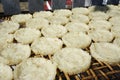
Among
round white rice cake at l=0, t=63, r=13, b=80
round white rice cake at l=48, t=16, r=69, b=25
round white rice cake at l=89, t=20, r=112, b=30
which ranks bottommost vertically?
round white rice cake at l=0, t=63, r=13, b=80

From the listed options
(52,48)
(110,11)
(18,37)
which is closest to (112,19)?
(110,11)

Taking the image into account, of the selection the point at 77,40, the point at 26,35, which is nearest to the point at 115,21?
the point at 77,40

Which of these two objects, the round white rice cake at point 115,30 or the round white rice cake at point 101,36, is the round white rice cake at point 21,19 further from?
the round white rice cake at point 115,30

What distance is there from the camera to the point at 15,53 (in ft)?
7.94

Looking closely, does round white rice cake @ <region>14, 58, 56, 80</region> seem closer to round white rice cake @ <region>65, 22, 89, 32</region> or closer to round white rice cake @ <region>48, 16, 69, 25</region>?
round white rice cake @ <region>65, 22, 89, 32</region>

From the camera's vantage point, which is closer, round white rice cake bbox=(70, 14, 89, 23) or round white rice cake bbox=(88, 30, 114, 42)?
round white rice cake bbox=(88, 30, 114, 42)

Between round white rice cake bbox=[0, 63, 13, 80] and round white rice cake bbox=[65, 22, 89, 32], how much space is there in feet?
4.54

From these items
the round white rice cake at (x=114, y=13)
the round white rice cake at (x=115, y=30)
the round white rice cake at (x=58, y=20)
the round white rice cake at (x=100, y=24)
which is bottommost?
the round white rice cake at (x=115, y=30)

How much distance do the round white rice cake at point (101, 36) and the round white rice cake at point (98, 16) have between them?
0.69 metres

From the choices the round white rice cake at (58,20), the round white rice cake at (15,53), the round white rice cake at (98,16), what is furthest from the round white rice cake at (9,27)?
the round white rice cake at (98,16)

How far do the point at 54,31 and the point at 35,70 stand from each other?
3.50 ft

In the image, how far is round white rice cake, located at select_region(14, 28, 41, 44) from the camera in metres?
2.77

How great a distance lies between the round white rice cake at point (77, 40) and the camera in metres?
2.66

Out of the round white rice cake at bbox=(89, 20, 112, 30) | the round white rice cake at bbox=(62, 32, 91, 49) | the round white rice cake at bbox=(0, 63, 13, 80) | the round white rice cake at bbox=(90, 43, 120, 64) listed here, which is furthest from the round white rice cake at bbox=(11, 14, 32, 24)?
the round white rice cake at bbox=(90, 43, 120, 64)
